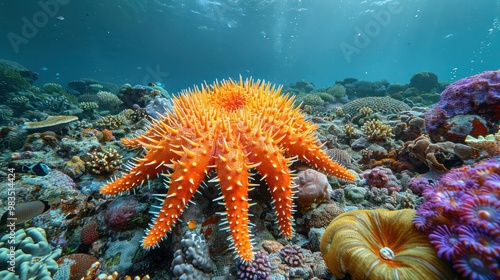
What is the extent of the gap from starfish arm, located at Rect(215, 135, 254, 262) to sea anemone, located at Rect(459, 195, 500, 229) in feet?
5.76

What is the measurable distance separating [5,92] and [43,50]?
71.3 meters

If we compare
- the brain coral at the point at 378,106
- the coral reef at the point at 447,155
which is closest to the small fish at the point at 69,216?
the coral reef at the point at 447,155

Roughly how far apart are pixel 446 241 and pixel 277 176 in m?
1.46

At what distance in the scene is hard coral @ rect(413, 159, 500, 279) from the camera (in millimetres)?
1431

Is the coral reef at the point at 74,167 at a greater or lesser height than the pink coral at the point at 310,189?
greater

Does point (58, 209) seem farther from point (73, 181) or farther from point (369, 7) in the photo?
point (369, 7)

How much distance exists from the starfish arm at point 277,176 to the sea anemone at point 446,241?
123cm

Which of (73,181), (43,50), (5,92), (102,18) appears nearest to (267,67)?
(102,18)

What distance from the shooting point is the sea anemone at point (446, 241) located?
5.10ft

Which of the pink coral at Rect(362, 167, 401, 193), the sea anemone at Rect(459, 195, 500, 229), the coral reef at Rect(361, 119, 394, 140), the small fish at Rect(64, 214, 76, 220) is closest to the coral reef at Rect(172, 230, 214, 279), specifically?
the small fish at Rect(64, 214, 76, 220)

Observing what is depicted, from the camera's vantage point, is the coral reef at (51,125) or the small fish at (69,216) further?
the coral reef at (51,125)

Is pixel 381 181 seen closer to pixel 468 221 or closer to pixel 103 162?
pixel 468 221

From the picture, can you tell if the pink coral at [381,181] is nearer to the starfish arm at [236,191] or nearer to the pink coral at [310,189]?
the pink coral at [310,189]

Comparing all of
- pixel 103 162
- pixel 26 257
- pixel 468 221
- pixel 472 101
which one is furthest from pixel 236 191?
pixel 472 101
